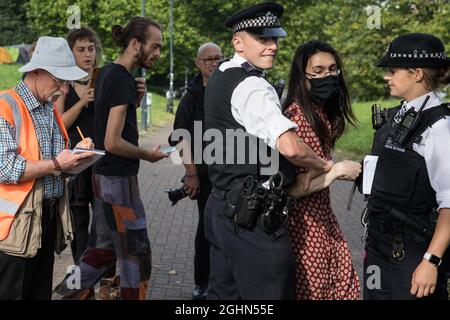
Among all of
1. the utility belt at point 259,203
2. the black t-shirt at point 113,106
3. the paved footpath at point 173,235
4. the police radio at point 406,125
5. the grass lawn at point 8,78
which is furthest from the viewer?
the grass lawn at point 8,78

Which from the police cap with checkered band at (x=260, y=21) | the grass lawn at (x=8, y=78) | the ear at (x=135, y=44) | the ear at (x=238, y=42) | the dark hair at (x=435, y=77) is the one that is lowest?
the grass lawn at (x=8, y=78)

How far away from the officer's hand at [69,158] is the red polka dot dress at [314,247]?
1094 mm

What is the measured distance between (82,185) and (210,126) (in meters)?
2.24

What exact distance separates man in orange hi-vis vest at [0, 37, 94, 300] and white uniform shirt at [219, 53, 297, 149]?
37.6 inches

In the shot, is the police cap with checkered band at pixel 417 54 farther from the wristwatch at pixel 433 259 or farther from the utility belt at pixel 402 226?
the wristwatch at pixel 433 259

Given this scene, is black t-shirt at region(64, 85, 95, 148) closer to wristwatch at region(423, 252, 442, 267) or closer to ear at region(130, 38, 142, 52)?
ear at region(130, 38, 142, 52)

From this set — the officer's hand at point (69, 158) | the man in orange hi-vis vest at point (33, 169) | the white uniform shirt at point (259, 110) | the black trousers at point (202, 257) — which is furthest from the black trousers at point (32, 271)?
the black trousers at point (202, 257)

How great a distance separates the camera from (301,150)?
2809 millimetres

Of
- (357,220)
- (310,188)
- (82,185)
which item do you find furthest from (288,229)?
(357,220)

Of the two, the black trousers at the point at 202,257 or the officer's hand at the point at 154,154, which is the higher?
the officer's hand at the point at 154,154

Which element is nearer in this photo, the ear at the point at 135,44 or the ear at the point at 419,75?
the ear at the point at 419,75

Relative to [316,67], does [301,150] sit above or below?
below

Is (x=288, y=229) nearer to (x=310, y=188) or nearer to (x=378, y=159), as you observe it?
(x=310, y=188)

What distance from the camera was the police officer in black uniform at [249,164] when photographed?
2.81 meters
